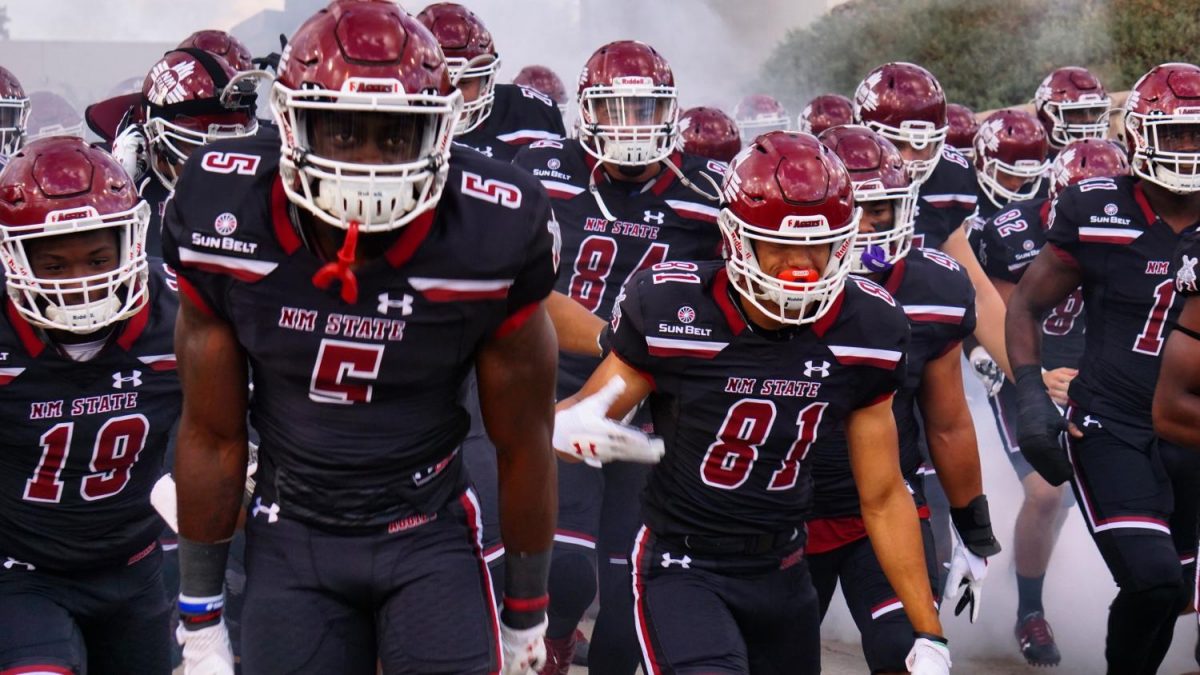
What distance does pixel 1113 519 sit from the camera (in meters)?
4.87

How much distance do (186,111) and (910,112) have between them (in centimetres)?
284

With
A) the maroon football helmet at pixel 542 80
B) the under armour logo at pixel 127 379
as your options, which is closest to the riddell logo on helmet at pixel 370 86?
the under armour logo at pixel 127 379

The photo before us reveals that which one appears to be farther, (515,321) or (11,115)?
(11,115)

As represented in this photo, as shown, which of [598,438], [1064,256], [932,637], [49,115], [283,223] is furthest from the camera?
[49,115]

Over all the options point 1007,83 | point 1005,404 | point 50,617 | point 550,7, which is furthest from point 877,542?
point 550,7

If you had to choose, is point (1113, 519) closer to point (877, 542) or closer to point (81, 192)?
point (877, 542)

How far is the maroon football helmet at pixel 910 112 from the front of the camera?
20.6 ft

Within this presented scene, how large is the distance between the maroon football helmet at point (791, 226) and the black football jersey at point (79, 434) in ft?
4.63

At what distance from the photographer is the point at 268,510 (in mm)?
3039

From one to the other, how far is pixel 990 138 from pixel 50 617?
219 inches

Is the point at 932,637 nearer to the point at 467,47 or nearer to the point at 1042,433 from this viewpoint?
the point at 1042,433

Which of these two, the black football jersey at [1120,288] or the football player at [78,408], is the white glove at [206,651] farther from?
the black football jersey at [1120,288]

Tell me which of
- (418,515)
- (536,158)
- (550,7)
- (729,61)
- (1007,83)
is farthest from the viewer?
(729,61)

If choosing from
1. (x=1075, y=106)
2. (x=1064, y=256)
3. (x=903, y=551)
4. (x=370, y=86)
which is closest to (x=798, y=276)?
(x=903, y=551)
